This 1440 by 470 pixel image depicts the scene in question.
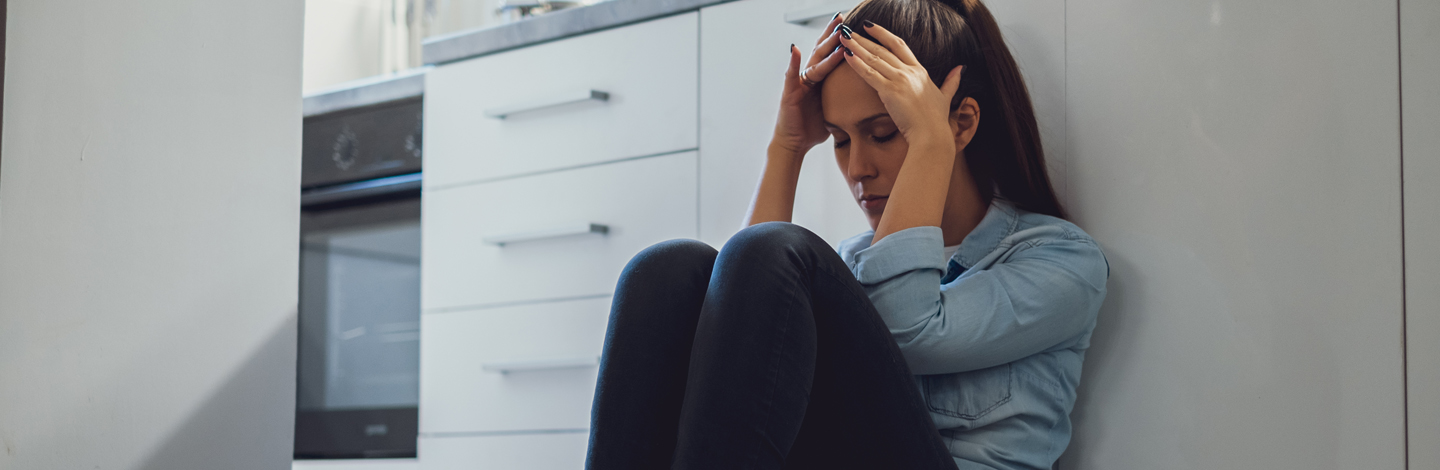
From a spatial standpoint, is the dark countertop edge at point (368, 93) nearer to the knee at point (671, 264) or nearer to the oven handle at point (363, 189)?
the oven handle at point (363, 189)

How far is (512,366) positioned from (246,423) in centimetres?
59

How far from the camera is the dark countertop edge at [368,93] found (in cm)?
184

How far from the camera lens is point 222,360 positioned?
1.01 meters

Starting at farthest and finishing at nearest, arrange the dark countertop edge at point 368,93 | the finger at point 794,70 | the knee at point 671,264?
the dark countertop edge at point 368,93, the finger at point 794,70, the knee at point 671,264

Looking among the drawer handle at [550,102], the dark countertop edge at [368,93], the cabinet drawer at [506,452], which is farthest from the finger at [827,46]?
the dark countertop edge at [368,93]

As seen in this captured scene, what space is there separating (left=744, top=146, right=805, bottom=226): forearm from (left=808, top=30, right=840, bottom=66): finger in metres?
0.16

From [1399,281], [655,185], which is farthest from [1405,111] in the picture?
[655,185]

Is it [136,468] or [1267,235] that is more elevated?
[1267,235]

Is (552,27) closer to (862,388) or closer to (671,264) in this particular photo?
(671,264)

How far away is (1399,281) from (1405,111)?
14 centimetres

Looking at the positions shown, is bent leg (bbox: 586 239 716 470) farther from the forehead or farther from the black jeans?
the forehead

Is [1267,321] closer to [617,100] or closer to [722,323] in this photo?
[722,323]

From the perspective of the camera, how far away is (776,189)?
1203 mm

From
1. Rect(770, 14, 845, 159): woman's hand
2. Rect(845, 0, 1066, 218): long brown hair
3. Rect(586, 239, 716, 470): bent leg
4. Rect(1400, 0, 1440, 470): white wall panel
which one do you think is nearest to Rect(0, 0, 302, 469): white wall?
Rect(586, 239, 716, 470): bent leg
